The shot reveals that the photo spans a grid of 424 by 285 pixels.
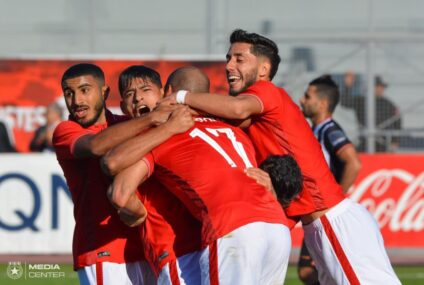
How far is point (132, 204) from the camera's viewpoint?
5887 millimetres

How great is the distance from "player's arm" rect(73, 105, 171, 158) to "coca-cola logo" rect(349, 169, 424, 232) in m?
9.55

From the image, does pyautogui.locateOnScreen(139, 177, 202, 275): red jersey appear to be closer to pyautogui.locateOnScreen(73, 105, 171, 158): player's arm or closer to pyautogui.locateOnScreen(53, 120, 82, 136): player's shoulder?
pyautogui.locateOnScreen(73, 105, 171, 158): player's arm

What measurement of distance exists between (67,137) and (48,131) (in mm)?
10024

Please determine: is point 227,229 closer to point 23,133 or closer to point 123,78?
point 123,78

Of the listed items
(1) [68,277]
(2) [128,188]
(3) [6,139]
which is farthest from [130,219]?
(3) [6,139]

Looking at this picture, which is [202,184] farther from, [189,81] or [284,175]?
[189,81]

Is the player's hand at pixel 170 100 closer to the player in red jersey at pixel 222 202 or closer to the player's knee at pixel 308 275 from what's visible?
the player in red jersey at pixel 222 202

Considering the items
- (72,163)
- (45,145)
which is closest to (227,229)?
(72,163)

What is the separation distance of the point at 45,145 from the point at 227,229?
1100 cm

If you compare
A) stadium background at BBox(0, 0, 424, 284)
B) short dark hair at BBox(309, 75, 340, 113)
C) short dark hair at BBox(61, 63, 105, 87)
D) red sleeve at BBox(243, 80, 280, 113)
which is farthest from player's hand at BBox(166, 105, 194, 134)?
stadium background at BBox(0, 0, 424, 284)

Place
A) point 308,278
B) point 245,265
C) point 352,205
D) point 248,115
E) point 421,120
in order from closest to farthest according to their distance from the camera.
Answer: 1. point 245,265
2. point 248,115
3. point 352,205
4. point 308,278
5. point 421,120

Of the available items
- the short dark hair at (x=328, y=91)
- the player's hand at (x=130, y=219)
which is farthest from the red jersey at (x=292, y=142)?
the short dark hair at (x=328, y=91)

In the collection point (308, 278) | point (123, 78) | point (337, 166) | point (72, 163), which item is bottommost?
point (308, 278)

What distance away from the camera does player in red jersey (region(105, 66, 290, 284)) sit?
567cm
